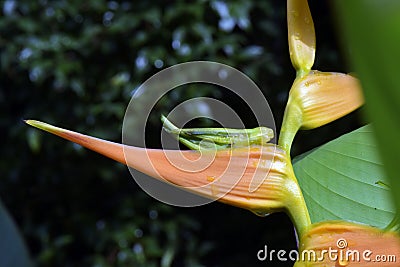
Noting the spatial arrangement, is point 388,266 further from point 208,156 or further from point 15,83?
point 15,83

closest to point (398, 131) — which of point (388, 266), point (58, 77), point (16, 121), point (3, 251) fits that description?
point (388, 266)

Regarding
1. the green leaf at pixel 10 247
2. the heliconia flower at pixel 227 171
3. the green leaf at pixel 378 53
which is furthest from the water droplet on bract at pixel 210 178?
the green leaf at pixel 10 247

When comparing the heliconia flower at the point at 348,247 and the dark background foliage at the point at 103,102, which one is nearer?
the heliconia flower at the point at 348,247

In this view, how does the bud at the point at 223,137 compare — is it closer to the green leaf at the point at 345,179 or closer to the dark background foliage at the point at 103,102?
the green leaf at the point at 345,179

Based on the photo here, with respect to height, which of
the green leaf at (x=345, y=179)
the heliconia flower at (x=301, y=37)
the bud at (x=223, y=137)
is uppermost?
the heliconia flower at (x=301, y=37)

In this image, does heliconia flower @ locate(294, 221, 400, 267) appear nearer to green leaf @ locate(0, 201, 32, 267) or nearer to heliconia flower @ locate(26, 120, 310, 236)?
heliconia flower @ locate(26, 120, 310, 236)

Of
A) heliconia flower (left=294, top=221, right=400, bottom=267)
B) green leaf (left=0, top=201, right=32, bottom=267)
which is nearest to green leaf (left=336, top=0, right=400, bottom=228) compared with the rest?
heliconia flower (left=294, top=221, right=400, bottom=267)

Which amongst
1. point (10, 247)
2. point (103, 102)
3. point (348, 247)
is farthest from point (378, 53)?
point (103, 102)
